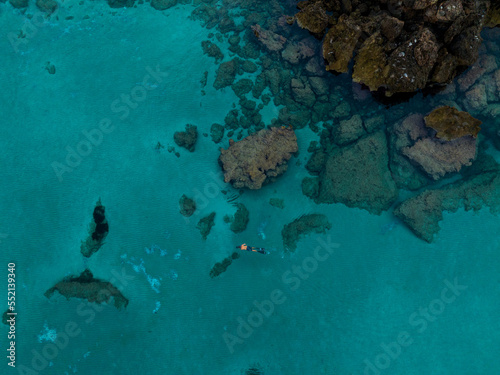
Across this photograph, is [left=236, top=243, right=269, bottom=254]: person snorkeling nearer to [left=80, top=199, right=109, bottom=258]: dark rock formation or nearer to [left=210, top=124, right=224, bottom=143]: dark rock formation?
[left=210, top=124, right=224, bottom=143]: dark rock formation

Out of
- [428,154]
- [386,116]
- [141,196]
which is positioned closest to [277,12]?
[386,116]

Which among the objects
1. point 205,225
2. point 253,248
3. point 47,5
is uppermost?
point 47,5

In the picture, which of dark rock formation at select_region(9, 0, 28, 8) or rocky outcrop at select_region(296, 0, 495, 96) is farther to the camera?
dark rock formation at select_region(9, 0, 28, 8)

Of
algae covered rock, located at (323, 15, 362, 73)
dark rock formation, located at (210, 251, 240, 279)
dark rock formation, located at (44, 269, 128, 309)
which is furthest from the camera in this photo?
algae covered rock, located at (323, 15, 362, 73)

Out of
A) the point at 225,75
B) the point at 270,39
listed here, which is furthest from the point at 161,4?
the point at 270,39

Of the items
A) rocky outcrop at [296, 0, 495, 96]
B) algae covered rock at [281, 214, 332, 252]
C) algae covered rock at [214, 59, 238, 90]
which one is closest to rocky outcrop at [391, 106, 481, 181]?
rocky outcrop at [296, 0, 495, 96]

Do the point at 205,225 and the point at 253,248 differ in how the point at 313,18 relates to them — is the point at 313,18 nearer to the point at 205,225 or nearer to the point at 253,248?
the point at 205,225
